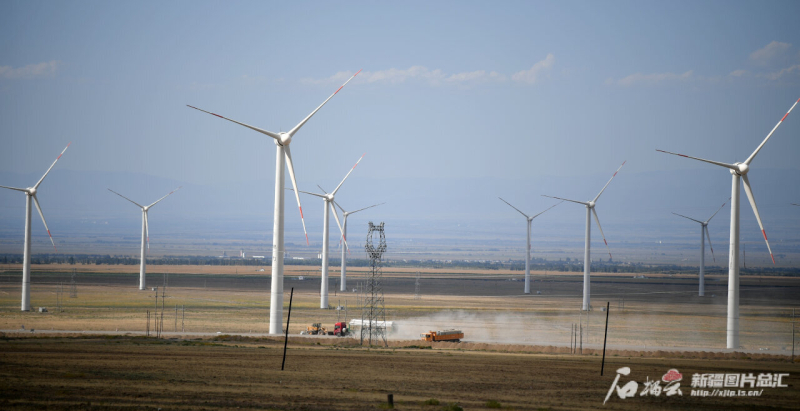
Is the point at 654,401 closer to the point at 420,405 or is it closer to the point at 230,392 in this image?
the point at 420,405

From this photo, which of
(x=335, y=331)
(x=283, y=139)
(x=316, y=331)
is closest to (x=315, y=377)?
(x=283, y=139)

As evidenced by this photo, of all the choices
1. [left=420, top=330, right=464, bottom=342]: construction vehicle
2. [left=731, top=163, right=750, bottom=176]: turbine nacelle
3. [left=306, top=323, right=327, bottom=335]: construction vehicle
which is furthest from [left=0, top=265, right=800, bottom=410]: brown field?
[left=731, top=163, right=750, bottom=176]: turbine nacelle

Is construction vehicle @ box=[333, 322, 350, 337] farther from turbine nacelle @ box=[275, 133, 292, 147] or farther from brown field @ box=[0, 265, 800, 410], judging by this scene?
turbine nacelle @ box=[275, 133, 292, 147]

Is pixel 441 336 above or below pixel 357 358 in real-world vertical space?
below

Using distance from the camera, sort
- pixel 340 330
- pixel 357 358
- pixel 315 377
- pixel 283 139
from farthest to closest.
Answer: pixel 340 330 < pixel 283 139 < pixel 357 358 < pixel 315 377

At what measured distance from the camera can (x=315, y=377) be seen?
35625 millimetres

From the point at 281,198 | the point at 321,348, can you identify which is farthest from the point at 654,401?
the point at 281,198

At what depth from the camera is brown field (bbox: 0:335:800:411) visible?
28609 mm

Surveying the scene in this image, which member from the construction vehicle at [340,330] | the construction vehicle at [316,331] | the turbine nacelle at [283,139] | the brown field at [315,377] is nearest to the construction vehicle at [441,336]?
the construction vehicle at [340,330]

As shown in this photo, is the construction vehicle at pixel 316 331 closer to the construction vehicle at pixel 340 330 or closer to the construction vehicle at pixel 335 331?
the construction vehicle at pixel 335 331

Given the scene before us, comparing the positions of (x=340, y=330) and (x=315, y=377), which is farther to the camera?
(x=340, y=330)

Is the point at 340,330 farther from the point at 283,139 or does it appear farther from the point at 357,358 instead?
the point at 357,358

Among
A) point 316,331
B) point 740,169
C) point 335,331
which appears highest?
point 740,169

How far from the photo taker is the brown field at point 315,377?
2861 centimetres
